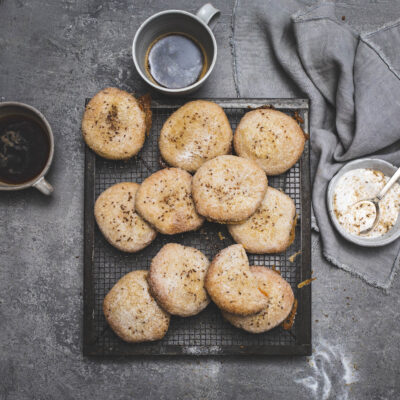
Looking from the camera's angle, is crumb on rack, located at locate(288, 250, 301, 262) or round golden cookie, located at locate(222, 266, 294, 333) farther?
crumb on rack, located at locate(288, 250, 301, 262)

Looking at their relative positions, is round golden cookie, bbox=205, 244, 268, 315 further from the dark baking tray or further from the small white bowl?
the small white bowl

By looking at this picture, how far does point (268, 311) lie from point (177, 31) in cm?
106

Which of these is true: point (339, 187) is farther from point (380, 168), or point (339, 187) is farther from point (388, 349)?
point (388, 349)

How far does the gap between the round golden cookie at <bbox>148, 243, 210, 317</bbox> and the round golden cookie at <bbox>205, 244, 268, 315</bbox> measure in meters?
0.05

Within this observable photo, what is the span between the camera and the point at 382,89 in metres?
1.44

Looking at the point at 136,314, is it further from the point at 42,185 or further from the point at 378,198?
the point at 378,198

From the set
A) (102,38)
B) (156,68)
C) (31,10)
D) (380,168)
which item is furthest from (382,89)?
(31,10)

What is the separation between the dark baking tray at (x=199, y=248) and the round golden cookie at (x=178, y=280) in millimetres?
95

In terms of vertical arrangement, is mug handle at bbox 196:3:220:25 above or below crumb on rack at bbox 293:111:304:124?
above

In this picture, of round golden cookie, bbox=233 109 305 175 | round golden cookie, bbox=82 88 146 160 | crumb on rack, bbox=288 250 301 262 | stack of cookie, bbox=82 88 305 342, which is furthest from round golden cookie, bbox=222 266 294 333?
round golden cookie, bbox=82 88 146 160

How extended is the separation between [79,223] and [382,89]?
1253mm

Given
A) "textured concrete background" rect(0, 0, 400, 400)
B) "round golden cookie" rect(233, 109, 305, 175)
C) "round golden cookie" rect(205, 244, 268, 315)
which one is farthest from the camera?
"textured concrete background" rect(0, 0, 400, 400)

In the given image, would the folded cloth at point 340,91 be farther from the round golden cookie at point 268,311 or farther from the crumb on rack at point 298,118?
the round golden cookie at point 268,311

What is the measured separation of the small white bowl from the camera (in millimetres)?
1403
